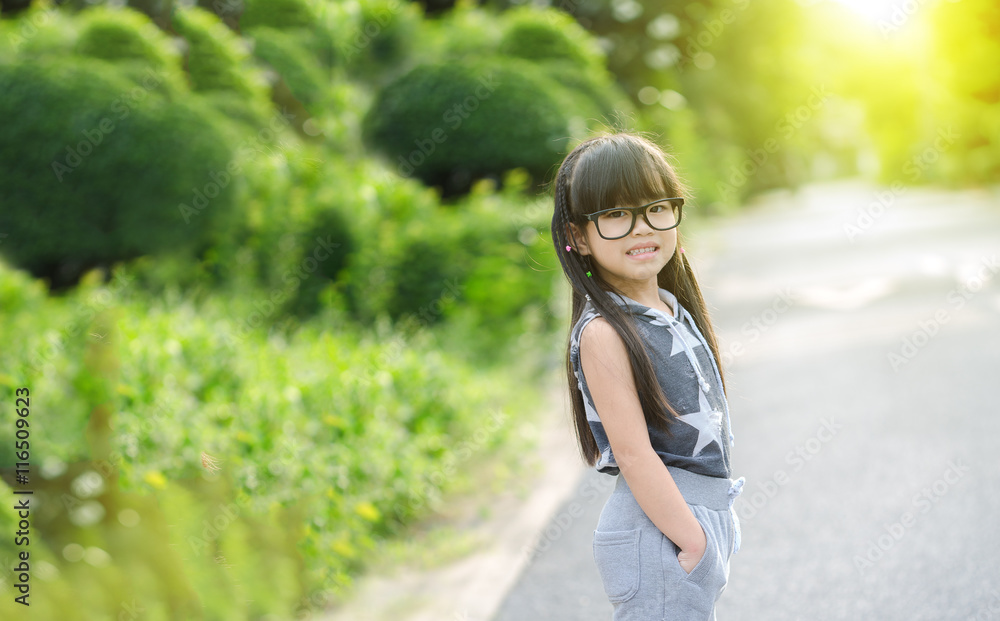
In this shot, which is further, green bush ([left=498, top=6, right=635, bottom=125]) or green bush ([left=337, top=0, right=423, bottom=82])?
green bush ([left=498, top=6, right=635, bottom=125])

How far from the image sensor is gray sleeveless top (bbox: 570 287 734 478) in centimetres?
197

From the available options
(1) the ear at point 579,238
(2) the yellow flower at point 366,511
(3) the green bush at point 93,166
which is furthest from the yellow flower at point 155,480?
(3) the green bush at point 93,166

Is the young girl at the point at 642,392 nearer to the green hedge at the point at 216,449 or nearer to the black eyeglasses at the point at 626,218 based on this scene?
the black eyeglasses at the point at 626,218

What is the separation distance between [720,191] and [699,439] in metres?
31.2

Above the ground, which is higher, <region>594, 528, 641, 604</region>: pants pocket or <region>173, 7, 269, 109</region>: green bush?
<region>173, 7, 269, 109</region>: green bush

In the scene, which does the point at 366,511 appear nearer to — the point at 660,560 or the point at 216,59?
the point at 660,560

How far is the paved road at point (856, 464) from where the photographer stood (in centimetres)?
373

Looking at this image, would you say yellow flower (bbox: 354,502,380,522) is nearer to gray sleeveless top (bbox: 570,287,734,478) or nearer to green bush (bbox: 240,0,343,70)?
gray sleeveless top (bbox: 570,287,734,478)

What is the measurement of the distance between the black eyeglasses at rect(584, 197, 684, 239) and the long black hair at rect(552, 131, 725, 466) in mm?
23

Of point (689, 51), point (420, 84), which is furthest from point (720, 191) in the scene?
point (420, 84)

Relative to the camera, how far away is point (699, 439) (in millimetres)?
1982

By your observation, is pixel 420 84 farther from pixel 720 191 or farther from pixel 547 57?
pixel 720 191

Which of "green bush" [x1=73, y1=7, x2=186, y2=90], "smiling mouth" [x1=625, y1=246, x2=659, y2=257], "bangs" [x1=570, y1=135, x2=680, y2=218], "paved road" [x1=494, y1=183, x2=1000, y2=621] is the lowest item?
"paved road" [x1=494, y1=183, x2=1000, y2=621]

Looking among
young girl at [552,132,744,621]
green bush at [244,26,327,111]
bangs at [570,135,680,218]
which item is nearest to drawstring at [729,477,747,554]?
young girl at [552,132,744,621]
